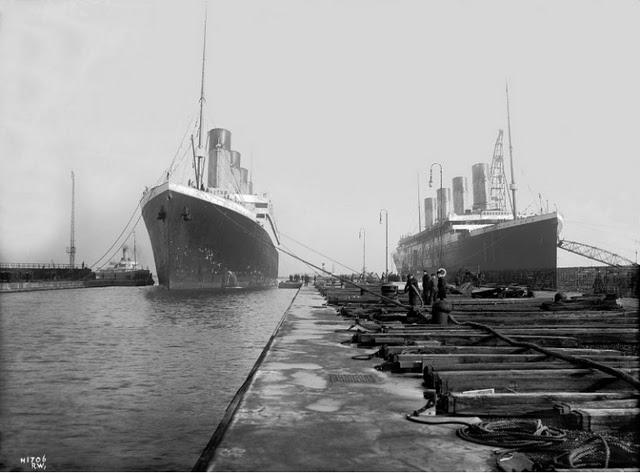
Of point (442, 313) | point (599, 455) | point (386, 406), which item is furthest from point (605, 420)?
point (442, 313)

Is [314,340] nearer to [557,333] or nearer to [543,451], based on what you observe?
[557,333]

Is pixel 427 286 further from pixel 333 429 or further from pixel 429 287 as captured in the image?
pixel 333 429

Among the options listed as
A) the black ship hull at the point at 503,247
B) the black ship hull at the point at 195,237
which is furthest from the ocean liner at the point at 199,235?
the black ship hull at the point at 503,247

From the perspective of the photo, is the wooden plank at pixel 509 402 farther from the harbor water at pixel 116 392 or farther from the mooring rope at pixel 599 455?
the harbor water at pixel 116 392

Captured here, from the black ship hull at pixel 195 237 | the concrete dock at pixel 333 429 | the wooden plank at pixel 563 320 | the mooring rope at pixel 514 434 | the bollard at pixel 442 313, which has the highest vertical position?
the black ship hull at pixel 195 237

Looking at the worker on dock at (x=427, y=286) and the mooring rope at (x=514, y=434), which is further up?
the worker on dock at (x=427, y=286)

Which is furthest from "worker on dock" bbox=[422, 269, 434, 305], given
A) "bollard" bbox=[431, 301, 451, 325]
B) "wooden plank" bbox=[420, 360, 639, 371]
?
"wooden plank" bbox=[420, 360, 639, 371]

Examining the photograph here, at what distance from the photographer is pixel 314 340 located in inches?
472

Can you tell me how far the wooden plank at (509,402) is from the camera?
5145 mm

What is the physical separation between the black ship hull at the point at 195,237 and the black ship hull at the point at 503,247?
71.1ft

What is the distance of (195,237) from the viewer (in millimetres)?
46062

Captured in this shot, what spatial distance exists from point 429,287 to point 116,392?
12.4m

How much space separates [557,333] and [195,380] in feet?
26.1

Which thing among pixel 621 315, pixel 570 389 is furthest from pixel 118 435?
pixel 621 315
